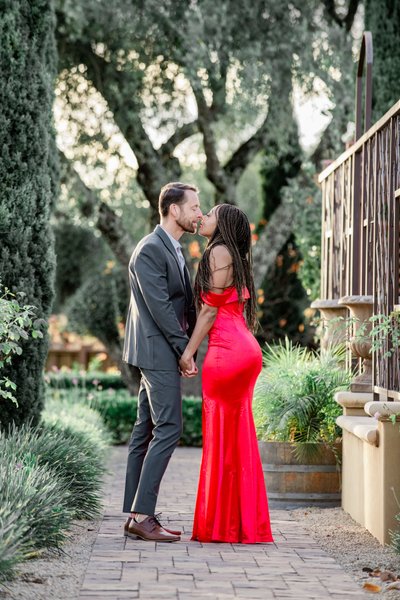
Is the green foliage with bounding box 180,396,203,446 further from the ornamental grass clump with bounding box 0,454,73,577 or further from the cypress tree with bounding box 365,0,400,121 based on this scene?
the ornamental grass clump with bounding box 0,454,73,577

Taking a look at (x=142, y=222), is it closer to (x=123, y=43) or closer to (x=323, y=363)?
(x=123, y=43)

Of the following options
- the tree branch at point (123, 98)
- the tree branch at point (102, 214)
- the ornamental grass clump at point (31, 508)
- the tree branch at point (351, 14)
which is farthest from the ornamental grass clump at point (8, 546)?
the tree branch at point (351, 14)

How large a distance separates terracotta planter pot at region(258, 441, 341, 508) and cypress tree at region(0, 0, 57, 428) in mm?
1924

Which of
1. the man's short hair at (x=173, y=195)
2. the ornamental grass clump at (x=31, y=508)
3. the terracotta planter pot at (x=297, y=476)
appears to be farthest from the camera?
the terracotta planter pot at (x=297, y=476)

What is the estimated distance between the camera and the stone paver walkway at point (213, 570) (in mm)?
4332

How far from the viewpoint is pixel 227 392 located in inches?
227

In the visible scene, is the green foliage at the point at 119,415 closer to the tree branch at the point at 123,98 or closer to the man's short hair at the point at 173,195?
the tree branch at the point at 123,98

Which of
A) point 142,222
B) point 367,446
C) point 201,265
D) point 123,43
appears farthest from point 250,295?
point 142,222

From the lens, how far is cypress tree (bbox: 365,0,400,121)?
37.9ft

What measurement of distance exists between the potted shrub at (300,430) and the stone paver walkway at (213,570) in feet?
2.65

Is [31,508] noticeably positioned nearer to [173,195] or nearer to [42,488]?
[42,488]

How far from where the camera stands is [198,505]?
5.71 meters

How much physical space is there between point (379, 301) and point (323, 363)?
5.45 ft

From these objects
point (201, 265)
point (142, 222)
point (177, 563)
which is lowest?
point (177, 563)
